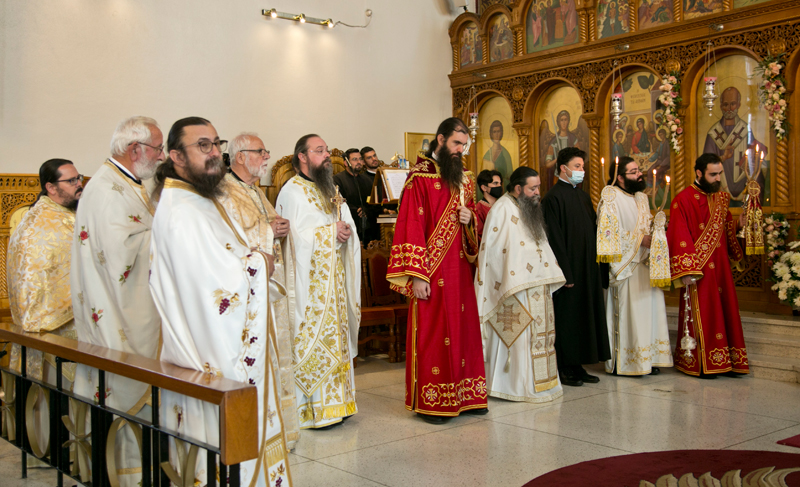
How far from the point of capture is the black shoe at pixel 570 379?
19.7ft

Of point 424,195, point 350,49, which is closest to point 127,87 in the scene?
point 350,49

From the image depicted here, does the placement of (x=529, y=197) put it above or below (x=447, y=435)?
above

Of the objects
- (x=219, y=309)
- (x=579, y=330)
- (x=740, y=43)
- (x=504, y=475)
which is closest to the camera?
(x=219, y=309)

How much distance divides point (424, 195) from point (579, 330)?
2090 millimetres

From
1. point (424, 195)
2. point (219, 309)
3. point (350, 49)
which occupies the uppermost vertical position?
point (350, 49)

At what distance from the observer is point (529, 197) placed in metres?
5.54

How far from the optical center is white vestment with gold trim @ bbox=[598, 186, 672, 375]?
6324 millimetres

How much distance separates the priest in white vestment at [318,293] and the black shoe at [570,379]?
2.10m

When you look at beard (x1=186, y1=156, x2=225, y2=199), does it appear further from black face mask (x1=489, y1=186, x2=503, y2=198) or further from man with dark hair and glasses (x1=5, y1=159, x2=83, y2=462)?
black face mask (x1=489, y1=186, x2=503, y2=198)

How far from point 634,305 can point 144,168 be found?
4548 mm

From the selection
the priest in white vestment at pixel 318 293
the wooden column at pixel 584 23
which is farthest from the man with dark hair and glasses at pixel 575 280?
the wooden column at pixel 584 23

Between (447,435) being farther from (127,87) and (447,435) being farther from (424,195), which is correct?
(127,87)

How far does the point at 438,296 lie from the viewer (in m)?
4.84

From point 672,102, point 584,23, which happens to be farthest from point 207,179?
point 584,23
